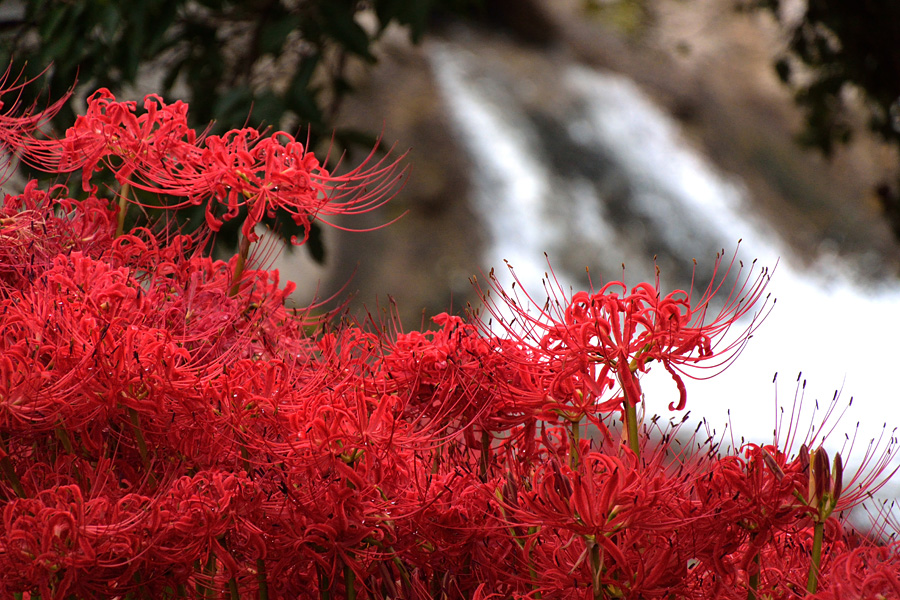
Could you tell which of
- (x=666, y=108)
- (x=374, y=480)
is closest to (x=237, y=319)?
(x=374, y=480)

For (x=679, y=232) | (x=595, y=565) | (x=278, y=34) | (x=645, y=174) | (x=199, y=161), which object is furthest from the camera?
(x=645, y=174)

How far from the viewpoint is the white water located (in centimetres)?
432

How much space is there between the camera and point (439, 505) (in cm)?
78

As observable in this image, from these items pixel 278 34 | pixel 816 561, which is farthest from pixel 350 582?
pixel 278 34

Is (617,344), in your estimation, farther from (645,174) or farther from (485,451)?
(645,174)

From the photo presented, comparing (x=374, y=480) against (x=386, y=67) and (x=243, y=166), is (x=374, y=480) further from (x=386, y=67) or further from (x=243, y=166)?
(x=386, y=67)

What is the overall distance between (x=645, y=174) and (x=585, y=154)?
37 centimetres

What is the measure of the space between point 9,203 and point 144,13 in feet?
3.03

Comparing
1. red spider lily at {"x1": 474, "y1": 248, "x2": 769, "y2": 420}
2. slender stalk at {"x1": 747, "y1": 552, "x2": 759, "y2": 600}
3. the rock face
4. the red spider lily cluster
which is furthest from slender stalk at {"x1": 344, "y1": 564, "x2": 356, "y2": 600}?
the rock face

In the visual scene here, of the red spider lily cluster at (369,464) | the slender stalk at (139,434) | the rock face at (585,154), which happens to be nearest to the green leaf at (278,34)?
the red spider lily cluster at (369,464)

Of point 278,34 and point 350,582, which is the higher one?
point 278,34

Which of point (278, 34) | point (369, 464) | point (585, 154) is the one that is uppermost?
point (585, 154)

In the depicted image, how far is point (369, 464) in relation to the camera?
0.74m

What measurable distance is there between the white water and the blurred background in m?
0.01
